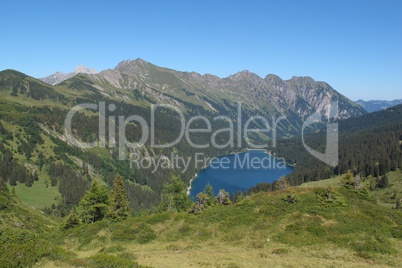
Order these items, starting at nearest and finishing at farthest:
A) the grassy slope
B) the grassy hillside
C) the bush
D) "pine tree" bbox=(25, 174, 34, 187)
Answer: the bush, the grassy hillside, the grassy slope, "pine tree" bbox=(25, 174, 34, 187)

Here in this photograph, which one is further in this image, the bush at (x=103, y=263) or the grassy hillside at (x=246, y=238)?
the grassy hillside at (x=246, y=238)

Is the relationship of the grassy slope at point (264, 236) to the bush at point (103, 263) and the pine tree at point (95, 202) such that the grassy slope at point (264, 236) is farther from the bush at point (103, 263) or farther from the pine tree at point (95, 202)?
the pine tree at point (95, 202)

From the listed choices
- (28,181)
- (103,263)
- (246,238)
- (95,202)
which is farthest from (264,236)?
(28,181)

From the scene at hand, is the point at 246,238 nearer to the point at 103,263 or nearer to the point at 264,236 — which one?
the point at 264,236

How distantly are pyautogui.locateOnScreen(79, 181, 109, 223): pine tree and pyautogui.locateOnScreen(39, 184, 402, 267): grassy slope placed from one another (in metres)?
18.1

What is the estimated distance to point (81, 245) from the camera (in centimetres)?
4856

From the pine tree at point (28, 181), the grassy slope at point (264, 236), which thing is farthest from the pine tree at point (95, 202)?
the pine tree at point (28, 181)

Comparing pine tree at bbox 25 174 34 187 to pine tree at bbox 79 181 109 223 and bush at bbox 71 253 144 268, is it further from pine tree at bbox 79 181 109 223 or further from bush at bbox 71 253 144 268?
bush at bbox 71 253 144 268

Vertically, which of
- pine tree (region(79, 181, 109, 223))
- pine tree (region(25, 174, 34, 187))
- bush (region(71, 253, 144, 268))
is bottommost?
pine tree (region(25, 174, 34, 187))

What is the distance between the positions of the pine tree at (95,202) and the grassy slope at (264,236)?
1815 centimetres

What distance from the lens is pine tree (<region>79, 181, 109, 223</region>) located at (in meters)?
72.5

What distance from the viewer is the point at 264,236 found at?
146ft

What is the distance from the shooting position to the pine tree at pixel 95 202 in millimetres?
72500

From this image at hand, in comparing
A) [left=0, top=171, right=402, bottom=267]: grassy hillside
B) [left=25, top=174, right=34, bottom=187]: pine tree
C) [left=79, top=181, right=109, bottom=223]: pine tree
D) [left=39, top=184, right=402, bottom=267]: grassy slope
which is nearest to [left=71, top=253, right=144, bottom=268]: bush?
[left=0, top=171, right=402, bottom=267]: grassy hillside
